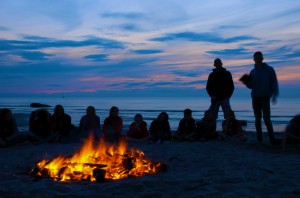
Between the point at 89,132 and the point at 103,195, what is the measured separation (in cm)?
722

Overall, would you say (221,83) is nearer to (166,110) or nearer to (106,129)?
(106,129)

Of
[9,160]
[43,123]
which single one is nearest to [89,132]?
[43,123]

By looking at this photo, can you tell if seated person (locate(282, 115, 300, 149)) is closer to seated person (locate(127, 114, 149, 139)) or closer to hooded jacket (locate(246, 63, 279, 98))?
hooded jacket (locate(246, 63, 279, 98))

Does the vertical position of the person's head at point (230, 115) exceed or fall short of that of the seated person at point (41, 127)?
it exceeds it

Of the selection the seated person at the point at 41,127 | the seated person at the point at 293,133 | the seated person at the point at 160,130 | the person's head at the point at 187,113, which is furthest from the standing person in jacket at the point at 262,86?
the seated person at the point at 41,127

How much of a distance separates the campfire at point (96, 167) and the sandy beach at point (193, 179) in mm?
228

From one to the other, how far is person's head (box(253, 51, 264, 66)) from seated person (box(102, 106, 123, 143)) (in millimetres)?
4695

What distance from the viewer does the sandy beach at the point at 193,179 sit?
17.0 feet

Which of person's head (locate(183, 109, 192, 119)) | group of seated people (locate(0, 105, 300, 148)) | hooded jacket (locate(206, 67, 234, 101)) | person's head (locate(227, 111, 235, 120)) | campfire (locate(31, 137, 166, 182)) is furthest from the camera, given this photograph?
person's head (locate(183, 109, 192, 119))

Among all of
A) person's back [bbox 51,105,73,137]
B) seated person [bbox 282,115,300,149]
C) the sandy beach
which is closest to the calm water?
person's back [bbox 51,105,73,137]

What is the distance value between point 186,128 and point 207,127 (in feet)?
2.32

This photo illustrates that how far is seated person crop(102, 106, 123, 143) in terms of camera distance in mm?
12234

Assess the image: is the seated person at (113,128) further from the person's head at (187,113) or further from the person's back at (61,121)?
the person's head at (187,113)

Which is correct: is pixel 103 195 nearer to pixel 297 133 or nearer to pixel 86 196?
pixel 86 196
